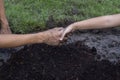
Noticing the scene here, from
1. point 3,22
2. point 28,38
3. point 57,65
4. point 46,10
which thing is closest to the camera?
point 28,38

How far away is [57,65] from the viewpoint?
162 inches

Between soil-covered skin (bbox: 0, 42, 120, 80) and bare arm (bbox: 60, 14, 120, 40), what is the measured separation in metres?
0.51

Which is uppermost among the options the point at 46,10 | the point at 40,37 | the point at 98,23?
the point at 98,23

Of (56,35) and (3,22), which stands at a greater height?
(56,35)

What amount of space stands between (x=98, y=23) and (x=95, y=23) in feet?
0.12

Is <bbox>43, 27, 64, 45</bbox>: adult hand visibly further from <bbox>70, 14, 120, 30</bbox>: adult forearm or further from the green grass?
the green grass

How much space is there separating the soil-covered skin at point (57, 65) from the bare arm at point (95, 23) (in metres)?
0.51

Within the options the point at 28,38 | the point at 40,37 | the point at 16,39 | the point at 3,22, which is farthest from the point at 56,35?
the point at 3,22

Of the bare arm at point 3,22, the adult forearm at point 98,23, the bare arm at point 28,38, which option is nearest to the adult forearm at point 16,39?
the bare arm at point 28,38

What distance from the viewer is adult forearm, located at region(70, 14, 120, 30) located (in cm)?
374

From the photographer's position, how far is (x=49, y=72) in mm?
3990

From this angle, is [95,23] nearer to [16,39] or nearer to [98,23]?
[98,23]

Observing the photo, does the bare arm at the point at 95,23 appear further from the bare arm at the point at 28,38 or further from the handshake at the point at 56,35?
the bare arm at the point at 28,38

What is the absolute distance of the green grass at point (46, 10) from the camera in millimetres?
4934
